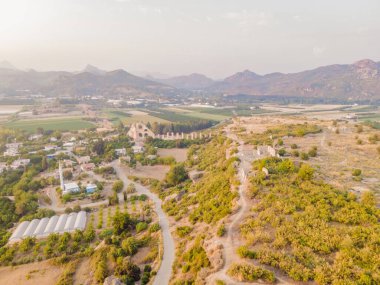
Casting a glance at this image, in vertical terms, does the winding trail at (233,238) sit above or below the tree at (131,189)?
above

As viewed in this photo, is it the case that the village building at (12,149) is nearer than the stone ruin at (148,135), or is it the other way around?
the village building at (12,149)

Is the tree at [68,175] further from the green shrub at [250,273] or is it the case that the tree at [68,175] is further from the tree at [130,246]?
the green shrub at [250,273]

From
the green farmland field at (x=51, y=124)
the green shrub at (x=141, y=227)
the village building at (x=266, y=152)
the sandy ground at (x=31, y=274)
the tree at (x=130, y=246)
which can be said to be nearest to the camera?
the sandy ground at (x=31, y=274)

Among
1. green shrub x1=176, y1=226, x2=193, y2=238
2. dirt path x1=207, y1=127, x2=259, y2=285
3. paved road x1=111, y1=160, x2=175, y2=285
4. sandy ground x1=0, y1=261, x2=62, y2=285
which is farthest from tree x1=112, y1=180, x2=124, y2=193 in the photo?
dirt path x1=207, y1=127, x2=259, y2=285

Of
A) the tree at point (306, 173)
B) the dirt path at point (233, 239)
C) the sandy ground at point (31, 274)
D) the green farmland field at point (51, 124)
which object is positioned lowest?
the sandy ground at point (31, 274)

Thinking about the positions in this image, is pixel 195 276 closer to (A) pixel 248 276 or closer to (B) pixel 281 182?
(A) pixel 248 276

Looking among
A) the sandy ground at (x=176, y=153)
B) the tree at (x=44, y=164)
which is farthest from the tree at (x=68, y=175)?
the sandy ground at (x=176, y=153)
